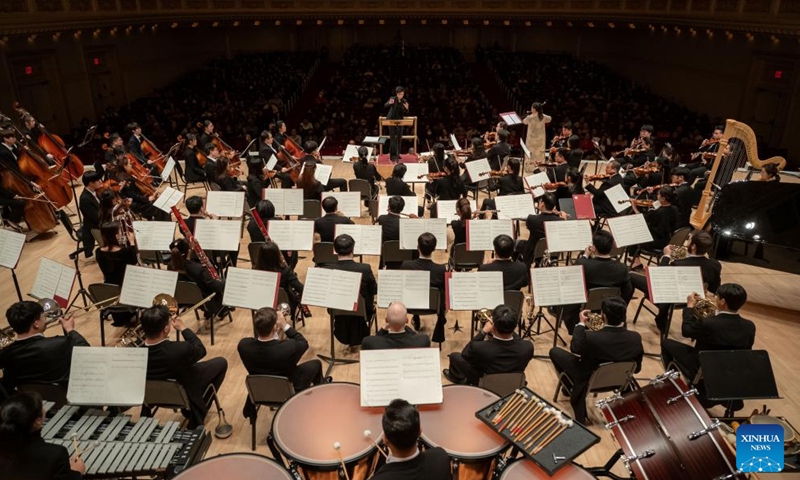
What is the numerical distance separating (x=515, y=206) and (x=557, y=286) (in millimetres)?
2172

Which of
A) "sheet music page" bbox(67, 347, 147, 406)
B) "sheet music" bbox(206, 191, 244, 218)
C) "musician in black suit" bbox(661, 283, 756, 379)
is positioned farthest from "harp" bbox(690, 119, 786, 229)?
"sheet music page" bbox(67, 347, 147, 406)

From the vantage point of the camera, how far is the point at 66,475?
126 inches

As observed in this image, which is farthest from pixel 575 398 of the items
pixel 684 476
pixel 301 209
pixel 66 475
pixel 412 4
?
pixel 412 4

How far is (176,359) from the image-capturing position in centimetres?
424

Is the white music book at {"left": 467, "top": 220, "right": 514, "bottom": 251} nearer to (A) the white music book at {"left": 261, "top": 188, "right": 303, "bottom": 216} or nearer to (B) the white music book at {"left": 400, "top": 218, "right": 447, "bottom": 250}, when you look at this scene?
(B) the white music book at {"left": 400, "top": 218, "right": 447, "bottom": 250}

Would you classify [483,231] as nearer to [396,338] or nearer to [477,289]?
[477,289]

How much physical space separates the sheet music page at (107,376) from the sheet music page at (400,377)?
5.57ft

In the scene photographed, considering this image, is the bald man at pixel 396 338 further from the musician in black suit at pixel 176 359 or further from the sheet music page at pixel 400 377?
the musician in black suit at pixel 176 359

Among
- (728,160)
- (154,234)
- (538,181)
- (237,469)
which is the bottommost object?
(237,469)

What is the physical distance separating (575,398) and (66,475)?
4.04 metres

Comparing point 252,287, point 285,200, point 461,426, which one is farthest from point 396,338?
point 285,200

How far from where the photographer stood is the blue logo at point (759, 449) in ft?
10.1

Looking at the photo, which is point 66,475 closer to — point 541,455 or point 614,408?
point 541,455

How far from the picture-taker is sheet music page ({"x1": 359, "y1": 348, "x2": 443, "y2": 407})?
12.1 ft
